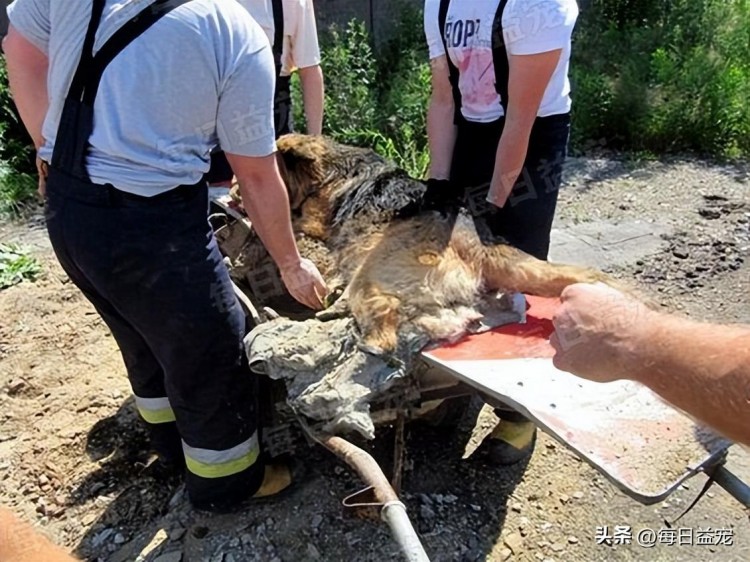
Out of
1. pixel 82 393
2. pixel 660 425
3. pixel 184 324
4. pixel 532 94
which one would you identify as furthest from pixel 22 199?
pixel 660 425

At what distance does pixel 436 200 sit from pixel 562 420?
4.31 feet

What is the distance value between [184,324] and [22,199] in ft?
14.5

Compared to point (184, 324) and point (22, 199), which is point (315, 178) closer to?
point (184, 324)

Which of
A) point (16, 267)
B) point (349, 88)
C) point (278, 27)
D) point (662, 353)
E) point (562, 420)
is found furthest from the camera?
point (349, 88)

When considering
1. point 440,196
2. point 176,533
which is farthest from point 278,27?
point 176,533

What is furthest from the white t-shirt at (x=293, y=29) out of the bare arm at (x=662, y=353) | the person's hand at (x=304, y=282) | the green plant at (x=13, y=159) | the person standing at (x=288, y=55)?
the green plant at (x=13, y=159)

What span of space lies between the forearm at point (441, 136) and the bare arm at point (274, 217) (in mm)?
916

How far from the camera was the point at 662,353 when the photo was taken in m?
1.65

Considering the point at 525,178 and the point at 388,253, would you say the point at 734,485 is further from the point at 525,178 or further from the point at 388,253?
the point at 525,178

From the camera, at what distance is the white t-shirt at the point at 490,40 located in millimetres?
2770

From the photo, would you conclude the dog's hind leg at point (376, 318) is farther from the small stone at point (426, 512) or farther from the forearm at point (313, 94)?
the forearm at point (313, 94)

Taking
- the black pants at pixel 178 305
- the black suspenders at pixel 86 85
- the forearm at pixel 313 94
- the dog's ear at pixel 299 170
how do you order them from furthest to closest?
the forearm at pixel 313 94
the dog's ear at pixel 299 170
the black pants at pixel 178 305
the black suspenders at pixel 86 85

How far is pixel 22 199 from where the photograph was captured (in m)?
6.30

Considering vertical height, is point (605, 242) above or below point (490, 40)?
below
